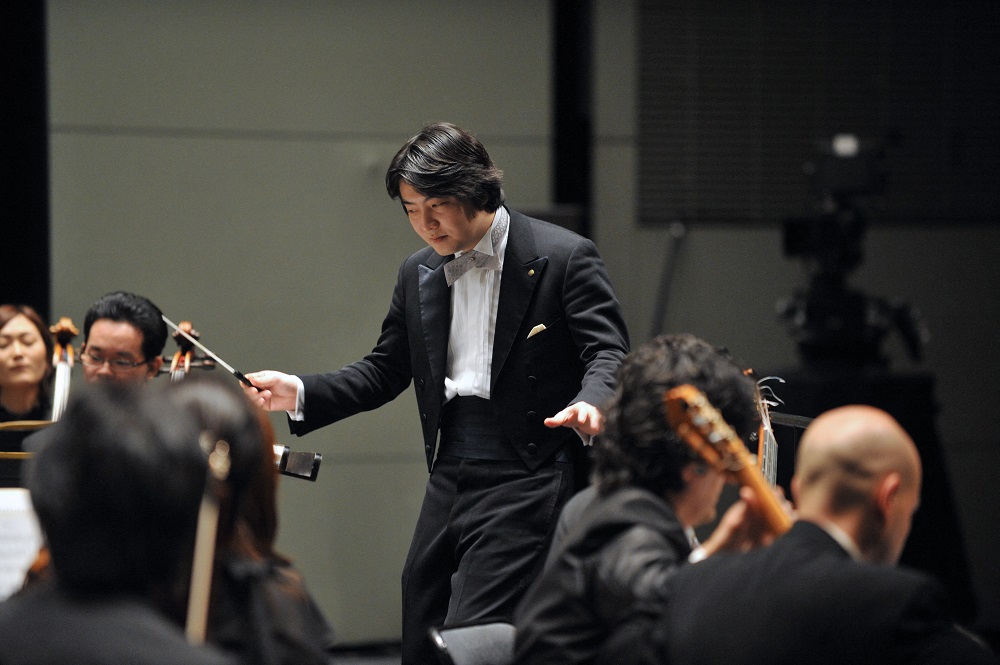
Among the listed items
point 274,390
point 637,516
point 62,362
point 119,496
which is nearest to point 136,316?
point 62,362

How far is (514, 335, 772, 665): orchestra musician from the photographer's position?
1.62 metres

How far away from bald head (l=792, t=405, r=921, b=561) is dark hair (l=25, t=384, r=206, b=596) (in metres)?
0.83

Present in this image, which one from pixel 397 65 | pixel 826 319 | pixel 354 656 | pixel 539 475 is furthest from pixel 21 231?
pixel 826 319

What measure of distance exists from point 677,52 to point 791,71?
0.55 m

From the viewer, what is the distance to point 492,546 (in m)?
2.80

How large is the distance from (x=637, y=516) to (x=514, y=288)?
51.4 inches

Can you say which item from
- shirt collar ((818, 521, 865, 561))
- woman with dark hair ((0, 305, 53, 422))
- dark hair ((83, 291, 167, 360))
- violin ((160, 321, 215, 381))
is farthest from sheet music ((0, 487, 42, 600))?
woman with dark hair ((0, 305, 53, 422))

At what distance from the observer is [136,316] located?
315 cm

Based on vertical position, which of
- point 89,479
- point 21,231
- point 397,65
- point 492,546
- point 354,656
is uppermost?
point 397,65

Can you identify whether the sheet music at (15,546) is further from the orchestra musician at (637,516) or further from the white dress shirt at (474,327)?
the white dress shirt at (474,327)

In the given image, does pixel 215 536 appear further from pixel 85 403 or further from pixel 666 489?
pixel 666 489

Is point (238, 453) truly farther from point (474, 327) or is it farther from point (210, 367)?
point (210, 367)

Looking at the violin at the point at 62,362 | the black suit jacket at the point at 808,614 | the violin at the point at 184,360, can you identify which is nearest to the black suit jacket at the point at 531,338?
the violin at the point at 184,360

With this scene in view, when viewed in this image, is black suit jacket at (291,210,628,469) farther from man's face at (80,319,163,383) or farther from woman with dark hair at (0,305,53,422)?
woman with dark hair at (0,305,53,422)
